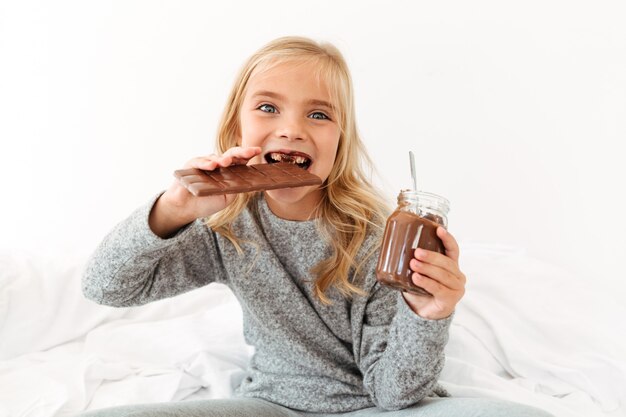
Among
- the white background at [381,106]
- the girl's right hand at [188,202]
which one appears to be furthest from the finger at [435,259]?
the white background at [381,106]

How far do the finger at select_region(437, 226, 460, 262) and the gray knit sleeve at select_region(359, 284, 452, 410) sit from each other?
0.43 ft

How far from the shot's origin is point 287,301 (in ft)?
4.29

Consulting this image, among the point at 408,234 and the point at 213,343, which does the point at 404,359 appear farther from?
the point at 213,343

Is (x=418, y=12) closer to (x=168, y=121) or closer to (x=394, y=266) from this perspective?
(x=168, y=121)

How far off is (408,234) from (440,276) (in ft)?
0.28

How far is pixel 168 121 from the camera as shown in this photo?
2180 millimetres

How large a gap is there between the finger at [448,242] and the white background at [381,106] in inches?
41.9

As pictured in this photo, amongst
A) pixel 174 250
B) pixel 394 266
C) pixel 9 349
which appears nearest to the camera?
pixel 394 266

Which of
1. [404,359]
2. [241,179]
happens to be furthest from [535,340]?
[241,179]

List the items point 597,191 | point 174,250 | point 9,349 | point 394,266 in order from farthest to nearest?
point 597,191 < point 9,349 < point 174,250 < point 394,266

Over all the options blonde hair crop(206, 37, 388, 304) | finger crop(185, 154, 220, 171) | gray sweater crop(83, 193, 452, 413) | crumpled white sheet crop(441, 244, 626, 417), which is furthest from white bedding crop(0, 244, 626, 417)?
finger crop(185, 154, 220, 171)

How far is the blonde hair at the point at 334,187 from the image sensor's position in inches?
50.9

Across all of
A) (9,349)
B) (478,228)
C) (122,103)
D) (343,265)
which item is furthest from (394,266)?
(122,103)

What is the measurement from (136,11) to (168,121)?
386 mm
